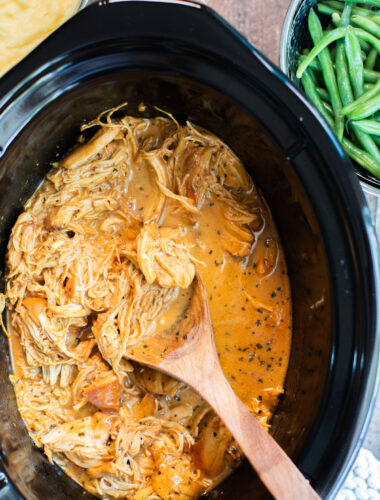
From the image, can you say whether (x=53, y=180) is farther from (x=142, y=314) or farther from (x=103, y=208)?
(x=142, y=314)

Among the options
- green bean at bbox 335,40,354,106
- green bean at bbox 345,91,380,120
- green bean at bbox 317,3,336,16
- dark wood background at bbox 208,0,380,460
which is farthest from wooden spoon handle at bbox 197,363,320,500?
green bean at bbox 317,3,336,16

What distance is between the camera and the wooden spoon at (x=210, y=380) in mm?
1674

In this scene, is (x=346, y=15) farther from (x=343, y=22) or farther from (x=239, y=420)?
(x=239, y=420)

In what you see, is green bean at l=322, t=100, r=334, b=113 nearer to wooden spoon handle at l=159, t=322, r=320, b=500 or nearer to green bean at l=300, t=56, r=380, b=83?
green bean at l=300, t=56, r=380, b=83

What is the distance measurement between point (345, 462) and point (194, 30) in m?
1.54

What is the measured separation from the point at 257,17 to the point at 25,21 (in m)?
1.11

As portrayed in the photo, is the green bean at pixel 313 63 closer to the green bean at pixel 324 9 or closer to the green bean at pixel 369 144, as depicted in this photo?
the green bean at pixel 324 9

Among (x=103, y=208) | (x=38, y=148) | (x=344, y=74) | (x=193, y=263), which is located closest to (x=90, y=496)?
(x=193, y=263)

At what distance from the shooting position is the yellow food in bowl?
226 cm

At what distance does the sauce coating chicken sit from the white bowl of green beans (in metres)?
0.51

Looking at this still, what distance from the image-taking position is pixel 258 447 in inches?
69.1

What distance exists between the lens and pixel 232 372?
212 cm

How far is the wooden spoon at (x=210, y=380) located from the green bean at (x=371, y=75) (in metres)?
1.20

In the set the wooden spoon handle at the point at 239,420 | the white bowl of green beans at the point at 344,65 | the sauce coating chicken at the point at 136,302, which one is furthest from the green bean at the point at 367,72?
the wooden spoon handle at the point at 239,420
